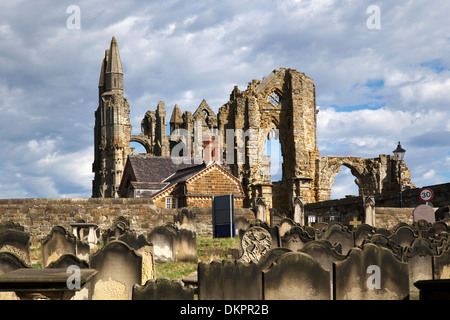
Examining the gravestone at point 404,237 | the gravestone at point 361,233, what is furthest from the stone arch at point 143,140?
the gravestone at point 404,237

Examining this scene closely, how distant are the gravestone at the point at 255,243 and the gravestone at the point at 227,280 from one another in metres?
3.52

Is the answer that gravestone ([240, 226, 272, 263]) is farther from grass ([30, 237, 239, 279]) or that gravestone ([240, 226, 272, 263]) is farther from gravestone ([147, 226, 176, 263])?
gravestone ([147, 226, 176, 263])

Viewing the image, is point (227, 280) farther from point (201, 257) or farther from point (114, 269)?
point (201, 257)

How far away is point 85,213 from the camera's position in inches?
841

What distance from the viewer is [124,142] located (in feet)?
220

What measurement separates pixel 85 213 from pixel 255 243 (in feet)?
36.7

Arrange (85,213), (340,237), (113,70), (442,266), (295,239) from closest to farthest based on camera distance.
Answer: (442,266)
(295,239)
(340,237)
(85,213)
(113,70)

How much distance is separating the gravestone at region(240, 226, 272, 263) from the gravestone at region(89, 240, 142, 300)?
3.26 meters

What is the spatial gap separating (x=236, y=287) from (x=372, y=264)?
7.07ft

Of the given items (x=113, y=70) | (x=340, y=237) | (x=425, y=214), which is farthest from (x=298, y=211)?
(x=113, y=70)

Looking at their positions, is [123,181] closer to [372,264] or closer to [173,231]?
[173,231]

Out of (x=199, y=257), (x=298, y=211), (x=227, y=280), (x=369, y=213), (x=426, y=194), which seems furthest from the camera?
(x=298, y=211)

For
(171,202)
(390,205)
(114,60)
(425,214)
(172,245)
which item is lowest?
(172,245)
